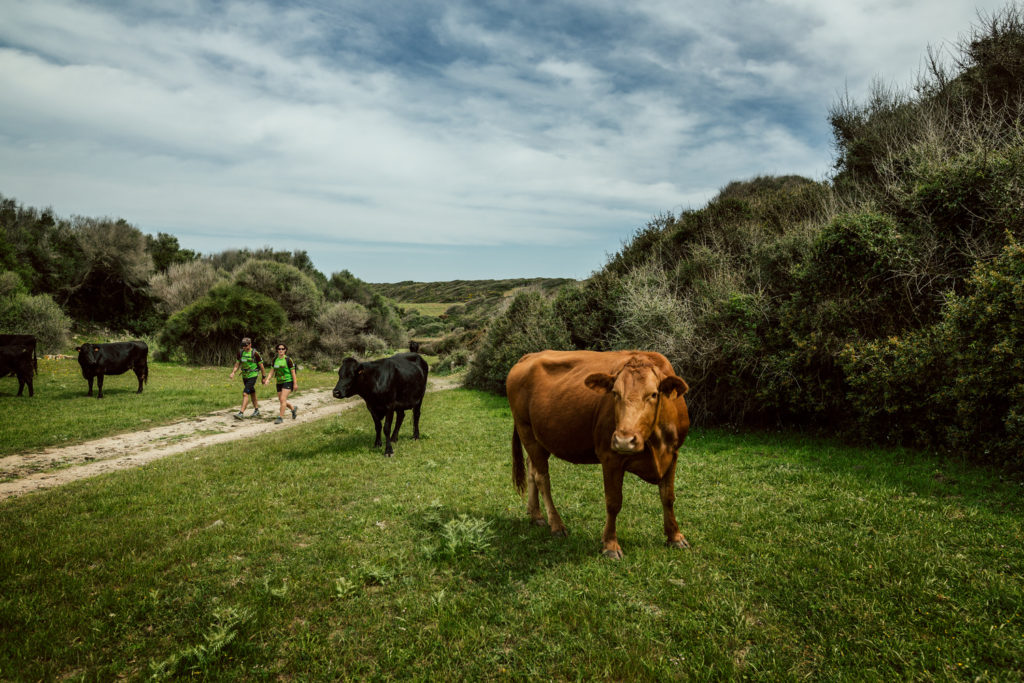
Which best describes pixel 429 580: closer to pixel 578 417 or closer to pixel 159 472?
pixel 578 417

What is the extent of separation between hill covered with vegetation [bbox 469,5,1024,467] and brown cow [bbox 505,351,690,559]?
5.79 meters

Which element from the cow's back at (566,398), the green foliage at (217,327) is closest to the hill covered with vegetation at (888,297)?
the cow's back at (566,398)

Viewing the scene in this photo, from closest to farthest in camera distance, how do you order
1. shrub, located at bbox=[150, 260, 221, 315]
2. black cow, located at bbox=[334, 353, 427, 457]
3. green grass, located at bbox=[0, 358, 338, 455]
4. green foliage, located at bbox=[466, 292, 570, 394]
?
black cow, located at bbox=[334, 353, 427, 457] → green grass, located at bbox=[0, 358, 338, 455] → green foliage, located at bbox=[466, 292, 570, 394] → shrub, located at bbox=[150, 260, 221, 315]

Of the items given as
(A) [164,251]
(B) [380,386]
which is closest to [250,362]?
(B) [380,386]

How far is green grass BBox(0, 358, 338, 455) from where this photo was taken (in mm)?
12508

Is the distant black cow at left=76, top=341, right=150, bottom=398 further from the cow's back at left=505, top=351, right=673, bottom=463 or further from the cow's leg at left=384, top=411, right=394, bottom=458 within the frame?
the cow's back at left=505, top=351, right=673, bottom=463

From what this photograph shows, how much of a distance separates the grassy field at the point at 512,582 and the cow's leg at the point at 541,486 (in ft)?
0.99

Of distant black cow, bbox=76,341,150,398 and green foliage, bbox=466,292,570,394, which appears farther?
green foliage, bbox=466,292,570,394

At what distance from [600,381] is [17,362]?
2221cm

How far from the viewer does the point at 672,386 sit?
4.77 meters

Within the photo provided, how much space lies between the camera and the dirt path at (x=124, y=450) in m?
9.06

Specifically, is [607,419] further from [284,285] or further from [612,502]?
[284,285]

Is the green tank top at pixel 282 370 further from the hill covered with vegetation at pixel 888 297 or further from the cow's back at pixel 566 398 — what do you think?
the cow's back at pixel 566 398

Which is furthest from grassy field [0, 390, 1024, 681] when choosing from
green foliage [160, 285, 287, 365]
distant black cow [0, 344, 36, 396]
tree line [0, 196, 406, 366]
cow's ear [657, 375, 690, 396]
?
tree line [0, 196, 406, 366]
